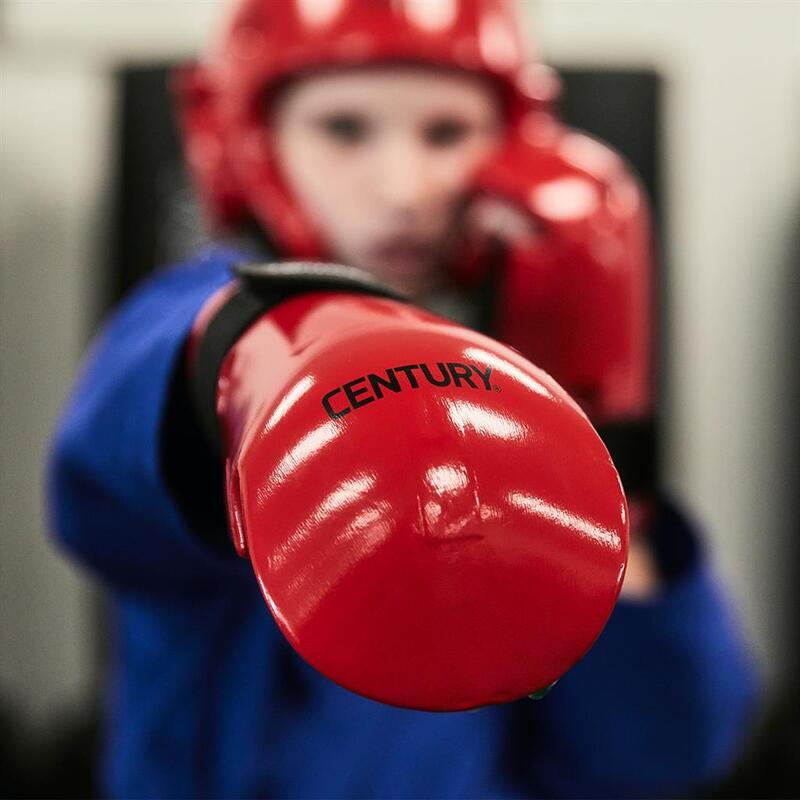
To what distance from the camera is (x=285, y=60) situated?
25.9 inches

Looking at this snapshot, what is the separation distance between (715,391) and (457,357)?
1.75 m

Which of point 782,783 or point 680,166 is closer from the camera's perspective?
point 782,783

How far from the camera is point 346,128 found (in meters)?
0.65

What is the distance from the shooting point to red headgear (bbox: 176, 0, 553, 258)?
2.11ft

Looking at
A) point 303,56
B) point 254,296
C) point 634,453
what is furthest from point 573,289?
point 254,296

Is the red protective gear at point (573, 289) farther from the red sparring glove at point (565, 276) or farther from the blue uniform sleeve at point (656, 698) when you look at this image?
the blue uniform sleeve at point (656, 698)

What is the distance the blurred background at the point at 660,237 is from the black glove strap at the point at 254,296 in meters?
1.31

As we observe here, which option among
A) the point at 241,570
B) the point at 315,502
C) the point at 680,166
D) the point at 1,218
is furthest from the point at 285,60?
the point at 680,166

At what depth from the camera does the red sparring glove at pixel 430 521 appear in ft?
0.65

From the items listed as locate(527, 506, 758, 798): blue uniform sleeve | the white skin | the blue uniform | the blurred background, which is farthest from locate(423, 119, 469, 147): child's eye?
the blurred background

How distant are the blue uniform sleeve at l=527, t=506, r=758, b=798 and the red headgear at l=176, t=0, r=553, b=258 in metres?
0.34

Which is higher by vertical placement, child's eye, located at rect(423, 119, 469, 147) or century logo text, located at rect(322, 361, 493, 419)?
century logo text, located at rect(322, 361, 493, 419)

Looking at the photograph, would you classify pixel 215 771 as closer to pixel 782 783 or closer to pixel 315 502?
pixel 315 502

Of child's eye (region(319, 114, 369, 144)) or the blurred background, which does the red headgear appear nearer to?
child's eye (region(319, 114, 369, 144))
